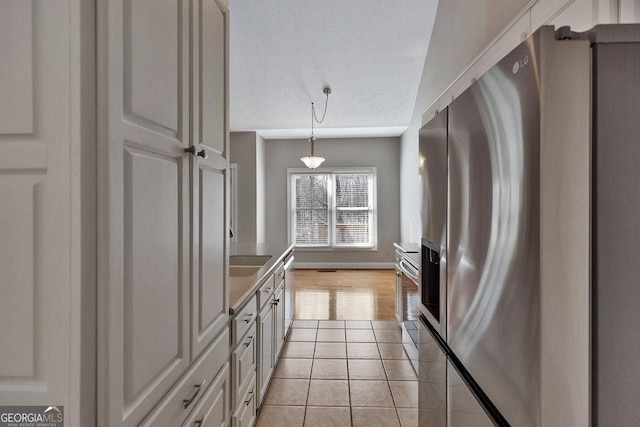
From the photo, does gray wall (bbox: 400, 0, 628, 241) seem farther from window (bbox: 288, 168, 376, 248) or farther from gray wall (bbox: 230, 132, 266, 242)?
gray wall (bbox: 230, 132, 266, 242)

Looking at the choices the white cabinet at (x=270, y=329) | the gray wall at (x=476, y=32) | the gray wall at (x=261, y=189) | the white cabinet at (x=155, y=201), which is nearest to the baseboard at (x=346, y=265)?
the gray wall at (x=261, y=189)

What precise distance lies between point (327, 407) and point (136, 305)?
77.9 inches

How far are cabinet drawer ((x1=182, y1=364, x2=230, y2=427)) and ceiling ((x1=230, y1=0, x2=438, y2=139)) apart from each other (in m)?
3.53

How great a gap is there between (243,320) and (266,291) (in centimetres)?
60

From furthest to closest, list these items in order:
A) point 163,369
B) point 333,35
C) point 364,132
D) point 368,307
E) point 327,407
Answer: point 364,132 → point 368,307 → point 333,35 → point 327,407 → point 163,369

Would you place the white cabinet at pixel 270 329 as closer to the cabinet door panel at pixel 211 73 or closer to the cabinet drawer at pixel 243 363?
the cabinet drawer at pixel 243 363

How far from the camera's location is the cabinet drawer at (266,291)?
2129mm

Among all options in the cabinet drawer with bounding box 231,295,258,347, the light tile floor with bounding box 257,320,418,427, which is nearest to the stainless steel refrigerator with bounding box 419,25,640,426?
the cabinet drawer with bounding box 231,295,258,347

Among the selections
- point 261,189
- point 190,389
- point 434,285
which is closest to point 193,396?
point 190,389

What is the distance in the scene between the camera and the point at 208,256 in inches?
48.9

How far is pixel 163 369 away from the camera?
912 mm

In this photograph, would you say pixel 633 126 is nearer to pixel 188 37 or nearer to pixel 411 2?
pixel 188 37

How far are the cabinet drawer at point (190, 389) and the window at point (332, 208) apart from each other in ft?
20.0

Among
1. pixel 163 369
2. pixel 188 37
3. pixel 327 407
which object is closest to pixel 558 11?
pixel 188 37
